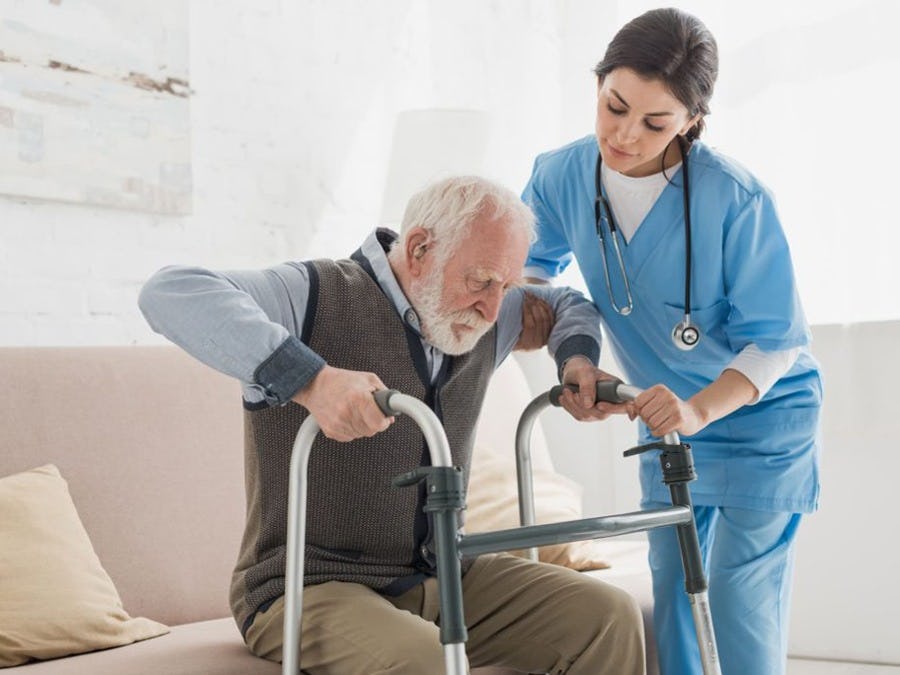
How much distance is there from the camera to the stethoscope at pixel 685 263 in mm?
1799

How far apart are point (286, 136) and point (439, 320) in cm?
152

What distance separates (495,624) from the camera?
5.54 feet

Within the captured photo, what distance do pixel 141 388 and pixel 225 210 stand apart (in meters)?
0.75

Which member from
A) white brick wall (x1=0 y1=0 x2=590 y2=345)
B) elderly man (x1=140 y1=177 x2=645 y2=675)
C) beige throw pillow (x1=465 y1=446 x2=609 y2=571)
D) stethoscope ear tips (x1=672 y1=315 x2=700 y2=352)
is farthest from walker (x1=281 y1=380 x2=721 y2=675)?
white brick wall (x1=0 y1=0 x2=590 y2=345)

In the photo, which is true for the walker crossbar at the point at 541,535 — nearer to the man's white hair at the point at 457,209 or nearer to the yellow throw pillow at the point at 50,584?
the man's white hair at the point at 457,209

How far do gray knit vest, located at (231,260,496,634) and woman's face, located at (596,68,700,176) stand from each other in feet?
1.48

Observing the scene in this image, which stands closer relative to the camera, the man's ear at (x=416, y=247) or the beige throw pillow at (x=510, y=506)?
the man's ear at (x=416, y=247)

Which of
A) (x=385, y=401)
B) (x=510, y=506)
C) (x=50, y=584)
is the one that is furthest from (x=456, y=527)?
(x=510, y=506)

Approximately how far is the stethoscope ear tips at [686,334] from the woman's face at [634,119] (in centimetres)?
27

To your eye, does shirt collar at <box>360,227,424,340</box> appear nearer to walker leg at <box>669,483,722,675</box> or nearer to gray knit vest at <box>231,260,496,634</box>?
gray knit vest at <box>231,260,496,634</box>

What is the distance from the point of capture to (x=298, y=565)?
1403 millimetres

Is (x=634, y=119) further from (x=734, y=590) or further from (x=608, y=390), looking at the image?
(x=734, y=590)

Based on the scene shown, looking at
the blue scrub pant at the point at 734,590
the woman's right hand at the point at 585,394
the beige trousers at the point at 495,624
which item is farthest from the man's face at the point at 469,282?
the blue scrub pant at the point at 734,590

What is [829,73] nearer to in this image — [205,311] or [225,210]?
[225,210]
